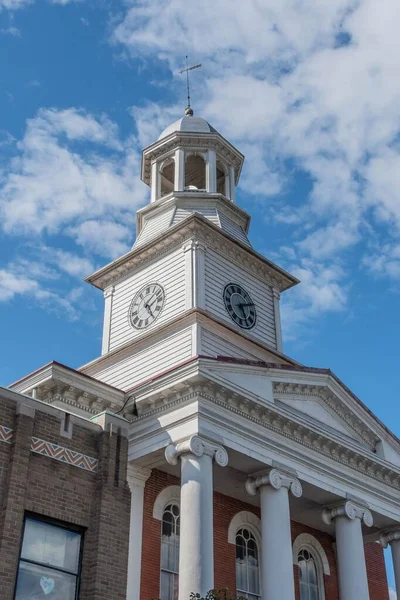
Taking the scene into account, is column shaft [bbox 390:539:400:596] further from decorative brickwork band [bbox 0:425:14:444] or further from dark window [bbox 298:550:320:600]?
decorative brickwork band [bbox 0:425:14:444]

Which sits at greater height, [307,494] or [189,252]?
[189,252]

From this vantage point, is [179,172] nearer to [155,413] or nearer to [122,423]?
[155,413]

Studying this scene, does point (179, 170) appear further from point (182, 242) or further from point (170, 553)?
point (170, 553)

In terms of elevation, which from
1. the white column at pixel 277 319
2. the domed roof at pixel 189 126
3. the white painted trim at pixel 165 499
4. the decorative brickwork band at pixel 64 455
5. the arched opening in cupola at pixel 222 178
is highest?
the domed roof at pixel 189 126

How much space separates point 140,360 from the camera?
2717cm

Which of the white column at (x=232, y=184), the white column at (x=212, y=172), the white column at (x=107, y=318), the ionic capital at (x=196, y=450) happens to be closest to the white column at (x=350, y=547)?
the ionic capital at (x=196, y=450)

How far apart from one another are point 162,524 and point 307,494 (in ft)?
14.8

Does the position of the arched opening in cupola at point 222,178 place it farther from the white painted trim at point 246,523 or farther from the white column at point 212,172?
the white painted trim at point 246,523

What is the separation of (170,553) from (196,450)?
3698mm

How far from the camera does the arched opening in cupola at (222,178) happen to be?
113 ft

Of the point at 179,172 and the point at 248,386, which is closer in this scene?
the point at 248,386

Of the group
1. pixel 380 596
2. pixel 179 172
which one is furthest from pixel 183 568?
pixel 179 172

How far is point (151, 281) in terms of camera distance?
2942 cm

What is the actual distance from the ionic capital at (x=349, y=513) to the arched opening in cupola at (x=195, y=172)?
15.8 metres
